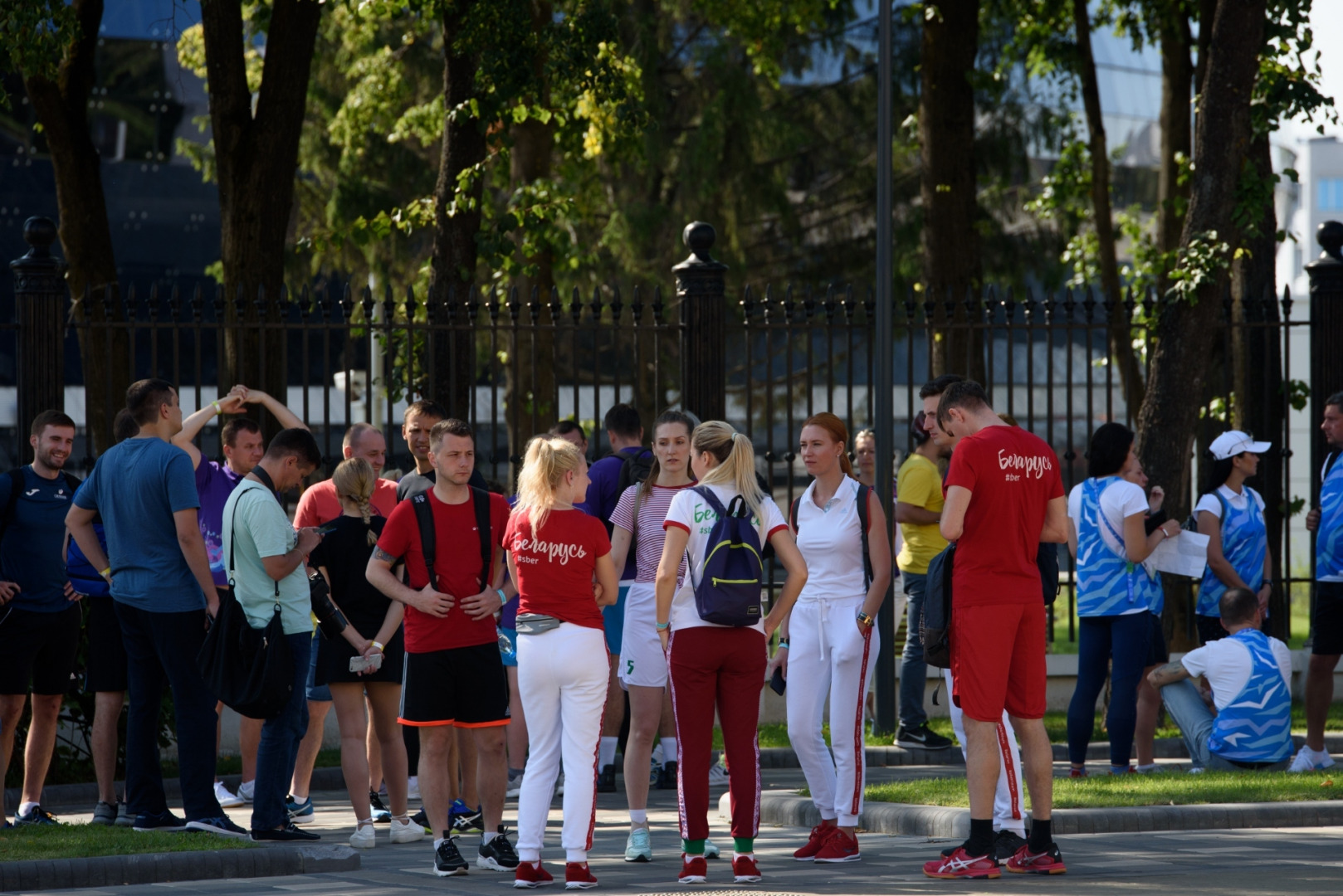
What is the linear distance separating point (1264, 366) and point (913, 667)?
12.1 ft

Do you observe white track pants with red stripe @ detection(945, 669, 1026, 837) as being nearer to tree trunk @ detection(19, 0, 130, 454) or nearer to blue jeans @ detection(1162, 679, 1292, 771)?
blue jeans @ detection(1162, 679, 1292, 771)

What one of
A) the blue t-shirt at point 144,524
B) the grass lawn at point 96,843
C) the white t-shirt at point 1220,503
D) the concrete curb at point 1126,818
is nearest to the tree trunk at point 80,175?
the blue t-shirt at point 144,524

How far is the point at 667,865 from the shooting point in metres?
6.77

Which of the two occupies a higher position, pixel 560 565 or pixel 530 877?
pixel 560 565

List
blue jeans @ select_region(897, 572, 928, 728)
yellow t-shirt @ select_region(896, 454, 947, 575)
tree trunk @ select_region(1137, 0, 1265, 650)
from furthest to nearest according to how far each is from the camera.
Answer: tree trunk @ select_region(1137, 0, 1265, 650) < blue jeans @ select_region(897, 572, 928, 728) < yellow t-shirt @ select_region(896, 454, 947, 575)

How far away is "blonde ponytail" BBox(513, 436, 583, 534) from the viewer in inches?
248

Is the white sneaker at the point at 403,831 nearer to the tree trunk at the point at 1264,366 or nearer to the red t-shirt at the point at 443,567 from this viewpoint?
the red t-shirt at the point at 443,567

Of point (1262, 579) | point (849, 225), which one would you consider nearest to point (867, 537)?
point (1262, 579)

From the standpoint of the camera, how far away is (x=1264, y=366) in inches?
453

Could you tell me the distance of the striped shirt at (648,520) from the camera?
25.1 feet

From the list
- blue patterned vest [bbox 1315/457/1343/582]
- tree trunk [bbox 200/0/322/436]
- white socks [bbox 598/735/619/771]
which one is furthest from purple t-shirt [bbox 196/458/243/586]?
blue patterned vest [bbox 1315/457/1343/582]

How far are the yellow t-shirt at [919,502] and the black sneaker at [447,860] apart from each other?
3989 mm

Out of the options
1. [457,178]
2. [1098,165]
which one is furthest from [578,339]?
[1098,165]

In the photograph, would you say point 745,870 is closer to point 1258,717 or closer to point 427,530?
point 427,530
